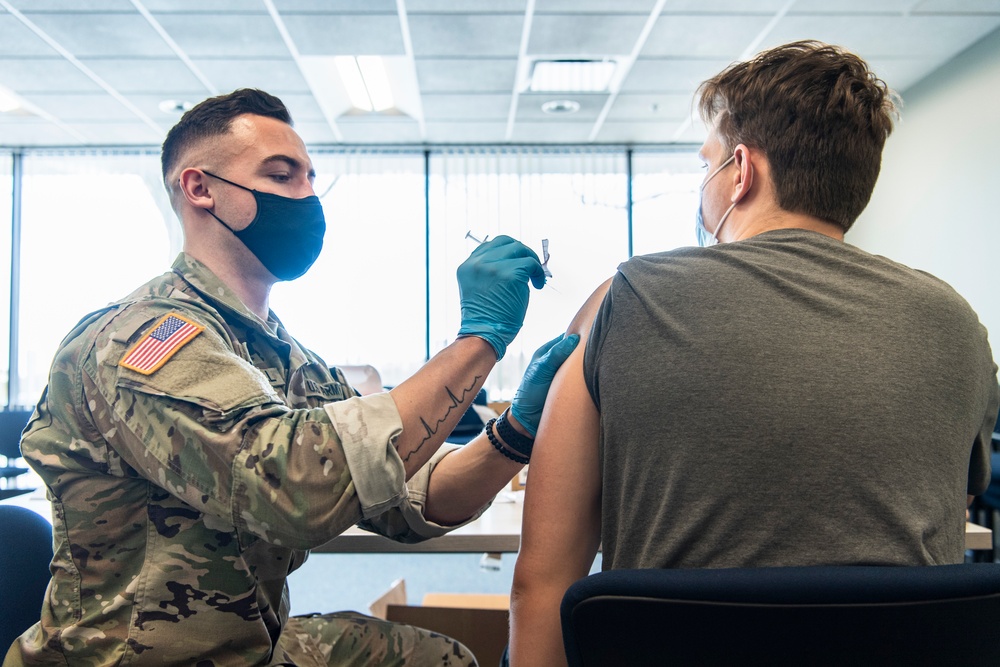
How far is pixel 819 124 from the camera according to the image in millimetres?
889

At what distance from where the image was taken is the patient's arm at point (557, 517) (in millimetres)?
839

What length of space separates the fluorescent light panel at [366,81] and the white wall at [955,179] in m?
2.98

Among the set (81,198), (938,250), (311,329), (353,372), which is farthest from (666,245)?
(81,198)

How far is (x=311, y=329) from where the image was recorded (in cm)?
521

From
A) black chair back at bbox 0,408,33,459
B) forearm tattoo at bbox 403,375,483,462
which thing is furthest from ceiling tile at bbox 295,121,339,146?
forearm tattoo at bbox 403,375,483,462

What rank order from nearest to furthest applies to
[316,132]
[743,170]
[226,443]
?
[226,443]
[743,170]
[316,132]

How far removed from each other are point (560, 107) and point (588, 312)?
3.88 m

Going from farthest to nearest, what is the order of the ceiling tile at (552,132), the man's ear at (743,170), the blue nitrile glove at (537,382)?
the ceiling tile at (552,132) < the blue nitrile glove at (537,382) < the man's ear at (743,170)

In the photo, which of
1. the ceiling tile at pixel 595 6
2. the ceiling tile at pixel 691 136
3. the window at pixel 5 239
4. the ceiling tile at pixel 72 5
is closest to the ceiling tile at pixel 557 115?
the ceiling tile at pixel 691 136

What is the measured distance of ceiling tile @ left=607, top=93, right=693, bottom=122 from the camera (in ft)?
14.6

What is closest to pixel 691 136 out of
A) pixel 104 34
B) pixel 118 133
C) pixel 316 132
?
pixel 316 132

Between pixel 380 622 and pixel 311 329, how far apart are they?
421 centimetres

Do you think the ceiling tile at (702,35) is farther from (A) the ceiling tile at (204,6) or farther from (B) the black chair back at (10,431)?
(B) the black chair back at (10,431)

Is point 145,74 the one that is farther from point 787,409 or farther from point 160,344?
point 787,409
